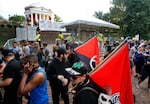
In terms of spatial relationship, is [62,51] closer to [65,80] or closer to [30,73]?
[65,80]

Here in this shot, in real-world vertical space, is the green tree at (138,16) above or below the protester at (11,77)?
above

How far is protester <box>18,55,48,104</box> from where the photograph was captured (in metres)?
3.63

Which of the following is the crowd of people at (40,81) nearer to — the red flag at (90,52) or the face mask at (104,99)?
the face mask at (104,99)

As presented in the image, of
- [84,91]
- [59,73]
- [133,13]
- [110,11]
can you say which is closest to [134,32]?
[133,13]

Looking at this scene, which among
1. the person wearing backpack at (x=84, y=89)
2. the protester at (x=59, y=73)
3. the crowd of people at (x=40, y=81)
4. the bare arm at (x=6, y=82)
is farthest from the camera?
the protester at (x=59, y=73)

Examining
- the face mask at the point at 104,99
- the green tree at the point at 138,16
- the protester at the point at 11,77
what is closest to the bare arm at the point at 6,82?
the protester at the point at 11,77

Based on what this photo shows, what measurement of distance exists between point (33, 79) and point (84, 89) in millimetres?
1118

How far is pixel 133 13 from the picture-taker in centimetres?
3569

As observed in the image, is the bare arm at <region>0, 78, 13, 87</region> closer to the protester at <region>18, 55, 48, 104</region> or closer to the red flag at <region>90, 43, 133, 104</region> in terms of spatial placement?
the protester at <region>18, 55, 48, 104</region>

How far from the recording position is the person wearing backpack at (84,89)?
2.69 metres

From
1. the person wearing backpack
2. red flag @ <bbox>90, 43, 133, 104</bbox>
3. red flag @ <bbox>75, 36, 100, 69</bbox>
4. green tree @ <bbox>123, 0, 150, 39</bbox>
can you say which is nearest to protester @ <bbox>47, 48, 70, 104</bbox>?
red flag @ <bbox>75, 36, 100, 69</bbox>

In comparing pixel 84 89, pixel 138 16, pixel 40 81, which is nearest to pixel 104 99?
pixel 84 89

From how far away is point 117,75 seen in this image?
314 centimetres

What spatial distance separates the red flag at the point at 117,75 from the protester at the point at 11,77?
1572mm
